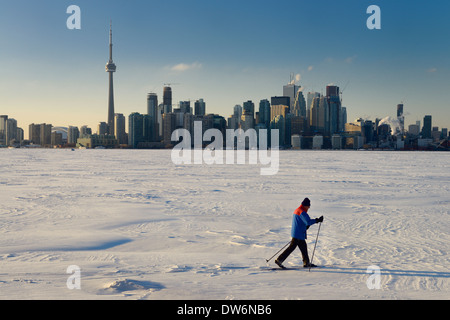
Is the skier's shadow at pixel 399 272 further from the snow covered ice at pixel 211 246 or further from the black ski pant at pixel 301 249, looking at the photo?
the black ski pant at pixel 301 249

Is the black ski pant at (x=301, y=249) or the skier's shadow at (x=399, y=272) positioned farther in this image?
the black ski pant at (x=301, y=249)

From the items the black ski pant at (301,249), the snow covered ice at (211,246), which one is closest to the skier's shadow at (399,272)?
the snow covered ice at (211,246)

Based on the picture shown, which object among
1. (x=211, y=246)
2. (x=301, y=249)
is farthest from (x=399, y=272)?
(x=211, y=246)

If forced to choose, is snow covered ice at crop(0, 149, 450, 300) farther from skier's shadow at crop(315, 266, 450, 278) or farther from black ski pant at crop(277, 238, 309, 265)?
black ski pant at crop(277, 238, 309, 265)

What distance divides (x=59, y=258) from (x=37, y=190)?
14.4 m

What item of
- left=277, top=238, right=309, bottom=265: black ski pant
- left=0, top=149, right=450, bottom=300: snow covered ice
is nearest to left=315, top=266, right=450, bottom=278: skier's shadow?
left=0, top=149, right=450, bottom=300: snow covered ice

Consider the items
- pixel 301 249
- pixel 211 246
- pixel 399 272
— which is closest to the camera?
pixel 399 272

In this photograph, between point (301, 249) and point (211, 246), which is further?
point (211, 246)

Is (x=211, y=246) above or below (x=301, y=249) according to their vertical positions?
below

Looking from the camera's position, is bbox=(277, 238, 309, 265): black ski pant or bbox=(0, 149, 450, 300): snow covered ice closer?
bbox=(0, 149, 450, 300): snow covered ice

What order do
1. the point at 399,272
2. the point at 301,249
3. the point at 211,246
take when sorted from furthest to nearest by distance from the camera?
the point at 211,246 → the point at 301,249 → the point at 399,272

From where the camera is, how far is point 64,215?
574 inches

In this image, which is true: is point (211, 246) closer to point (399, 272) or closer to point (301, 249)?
point (301, 249)

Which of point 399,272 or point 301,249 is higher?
Answer: point 301,249
